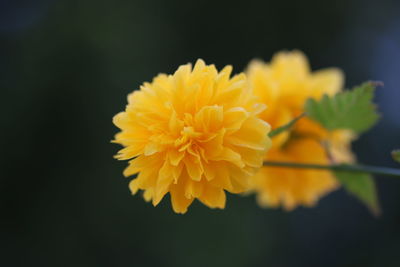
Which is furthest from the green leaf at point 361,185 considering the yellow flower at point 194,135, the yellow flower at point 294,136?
the yellow flower at point 194,135

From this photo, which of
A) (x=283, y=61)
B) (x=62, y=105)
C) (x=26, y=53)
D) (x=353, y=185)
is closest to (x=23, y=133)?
(x=62, y=105)

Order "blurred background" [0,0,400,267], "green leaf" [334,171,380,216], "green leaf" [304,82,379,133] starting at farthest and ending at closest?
1. "blurred background" [0,0,400,267]
2. "green leaf" [334,171,380,216]
3. "green leaf" [304,82,379,133]

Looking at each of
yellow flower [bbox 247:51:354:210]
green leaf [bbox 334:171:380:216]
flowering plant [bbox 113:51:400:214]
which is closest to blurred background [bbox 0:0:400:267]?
yellow flower [bbox 247:51:354:210]

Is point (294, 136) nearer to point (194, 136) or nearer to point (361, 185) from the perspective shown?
point (361, 185)

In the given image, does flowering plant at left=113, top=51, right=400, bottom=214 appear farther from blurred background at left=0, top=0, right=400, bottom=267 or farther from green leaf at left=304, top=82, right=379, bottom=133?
blurred background at left=0, top=0, right=400, bottom=267

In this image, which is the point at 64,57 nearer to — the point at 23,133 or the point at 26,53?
the point at 26,53

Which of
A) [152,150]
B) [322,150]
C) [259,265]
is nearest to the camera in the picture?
[152,150]
